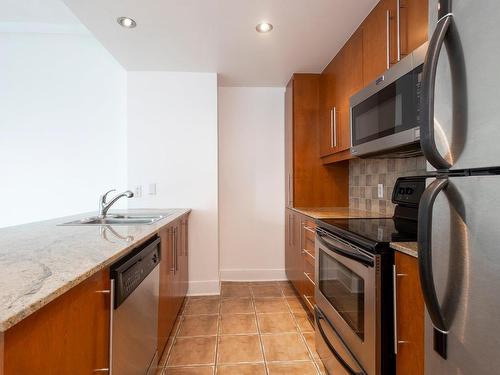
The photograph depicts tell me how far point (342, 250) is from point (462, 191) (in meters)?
0.79

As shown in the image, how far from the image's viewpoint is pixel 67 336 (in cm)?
71

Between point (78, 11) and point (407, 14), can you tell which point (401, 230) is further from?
point (78, 11)

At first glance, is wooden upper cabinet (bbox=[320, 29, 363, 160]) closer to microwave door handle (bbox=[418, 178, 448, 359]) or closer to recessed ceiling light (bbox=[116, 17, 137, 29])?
microwave door handle (bbox=[418, 178, 448, 359])

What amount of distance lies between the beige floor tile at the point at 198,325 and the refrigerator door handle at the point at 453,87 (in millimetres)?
2027

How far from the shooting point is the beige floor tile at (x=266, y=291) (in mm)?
2886

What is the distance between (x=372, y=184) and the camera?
2.44 metres

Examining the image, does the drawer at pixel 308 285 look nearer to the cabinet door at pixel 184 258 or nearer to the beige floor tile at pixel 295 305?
the beige floor tile at pixel 295 305

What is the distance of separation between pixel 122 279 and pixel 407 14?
192 cm

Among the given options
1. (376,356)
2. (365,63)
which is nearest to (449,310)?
(376,356)

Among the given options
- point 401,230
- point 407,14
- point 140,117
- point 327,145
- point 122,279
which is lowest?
point 122,279

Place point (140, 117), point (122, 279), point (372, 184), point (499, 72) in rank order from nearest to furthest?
point (499, 72) < point (122, 279) < point (372, 184) < point (140, 117)

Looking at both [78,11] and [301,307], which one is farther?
[301,307]

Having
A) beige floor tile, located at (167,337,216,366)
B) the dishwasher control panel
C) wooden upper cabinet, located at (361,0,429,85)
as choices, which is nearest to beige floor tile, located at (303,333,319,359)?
beige floor tile, located at (167,337,216,366)

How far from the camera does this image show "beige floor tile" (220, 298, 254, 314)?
98.0 inches
